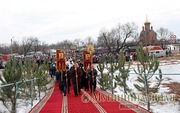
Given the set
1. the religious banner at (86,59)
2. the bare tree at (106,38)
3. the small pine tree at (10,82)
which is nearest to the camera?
the small pine tree at (10,82)

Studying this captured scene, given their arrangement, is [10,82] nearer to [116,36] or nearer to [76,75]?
[76,75]

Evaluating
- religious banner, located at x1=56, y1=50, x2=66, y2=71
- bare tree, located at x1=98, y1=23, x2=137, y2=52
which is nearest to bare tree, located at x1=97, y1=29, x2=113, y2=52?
bare tree, located at x1=98, y1=23, x2=137, y2=52

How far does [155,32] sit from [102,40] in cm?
2785

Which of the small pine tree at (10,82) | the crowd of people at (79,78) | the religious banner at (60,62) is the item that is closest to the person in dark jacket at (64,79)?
the crowd of people at (79,78)

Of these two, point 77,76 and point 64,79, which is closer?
point 77,76

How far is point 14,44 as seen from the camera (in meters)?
89.8

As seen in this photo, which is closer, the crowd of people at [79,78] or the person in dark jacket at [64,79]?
the crowd of people at [79,78]

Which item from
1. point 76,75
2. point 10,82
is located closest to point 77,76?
point 76,75

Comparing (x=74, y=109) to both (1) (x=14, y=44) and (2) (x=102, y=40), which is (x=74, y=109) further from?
(1) (x=14, y=44)

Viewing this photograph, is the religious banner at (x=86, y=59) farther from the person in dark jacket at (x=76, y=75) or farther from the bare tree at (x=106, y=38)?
the bare tree at (x=106, y=38)

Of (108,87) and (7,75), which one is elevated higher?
(7,75)

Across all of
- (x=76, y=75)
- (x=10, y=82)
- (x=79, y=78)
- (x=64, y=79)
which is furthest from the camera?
(x=64, y=79)

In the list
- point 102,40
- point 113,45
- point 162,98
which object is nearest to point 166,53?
point 113,45

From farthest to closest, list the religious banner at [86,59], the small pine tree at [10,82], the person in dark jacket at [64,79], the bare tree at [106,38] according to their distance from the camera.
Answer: the bare tree at [106,38]
the religious banner at [86,59]
the person in dark jacket at [64,79]
the small pine tree at [10,82]
